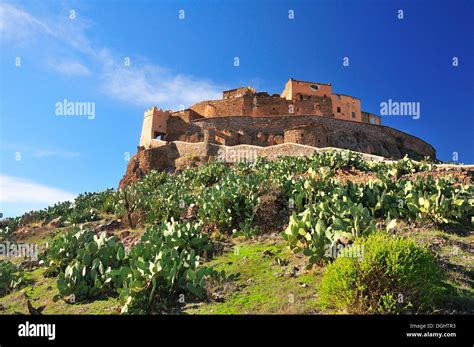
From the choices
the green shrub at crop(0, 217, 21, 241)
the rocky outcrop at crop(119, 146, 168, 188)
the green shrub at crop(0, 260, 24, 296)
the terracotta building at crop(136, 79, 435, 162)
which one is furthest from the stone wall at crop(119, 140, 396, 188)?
the green shrub at crop(0, 260, 24, 296)

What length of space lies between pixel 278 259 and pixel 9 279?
23.6ft

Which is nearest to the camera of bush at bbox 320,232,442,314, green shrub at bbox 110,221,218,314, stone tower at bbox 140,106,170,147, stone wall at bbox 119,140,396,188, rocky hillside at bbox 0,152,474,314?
bush at bbox 320,232,442,314

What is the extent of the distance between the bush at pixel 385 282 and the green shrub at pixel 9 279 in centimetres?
819

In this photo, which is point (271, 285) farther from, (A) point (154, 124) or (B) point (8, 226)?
(A) point (154, 124)

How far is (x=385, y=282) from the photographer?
467 centimetres

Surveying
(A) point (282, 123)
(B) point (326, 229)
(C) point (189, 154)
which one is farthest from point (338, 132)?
(B) point (326, 229)

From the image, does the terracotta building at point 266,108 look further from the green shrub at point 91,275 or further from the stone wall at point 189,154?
the green shrub at point 91,275

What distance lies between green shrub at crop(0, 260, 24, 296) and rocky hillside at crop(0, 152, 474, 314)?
0.12ft

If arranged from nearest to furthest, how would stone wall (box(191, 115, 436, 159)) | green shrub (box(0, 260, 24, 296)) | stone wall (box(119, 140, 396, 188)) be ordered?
1. green shrub (box(0, 260, 24, 296))
2. stone wall (box(119, 140, 396, 188))
3. stone wall (box(191, 115, 436, 159))

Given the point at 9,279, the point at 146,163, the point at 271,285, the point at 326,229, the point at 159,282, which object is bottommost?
the point at 9,279

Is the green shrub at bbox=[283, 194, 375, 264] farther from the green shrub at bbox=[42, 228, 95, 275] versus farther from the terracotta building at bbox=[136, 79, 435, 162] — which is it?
the terracotta building at bbox=[136, 79, 435, 162]

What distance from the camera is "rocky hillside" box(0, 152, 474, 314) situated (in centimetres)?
479
